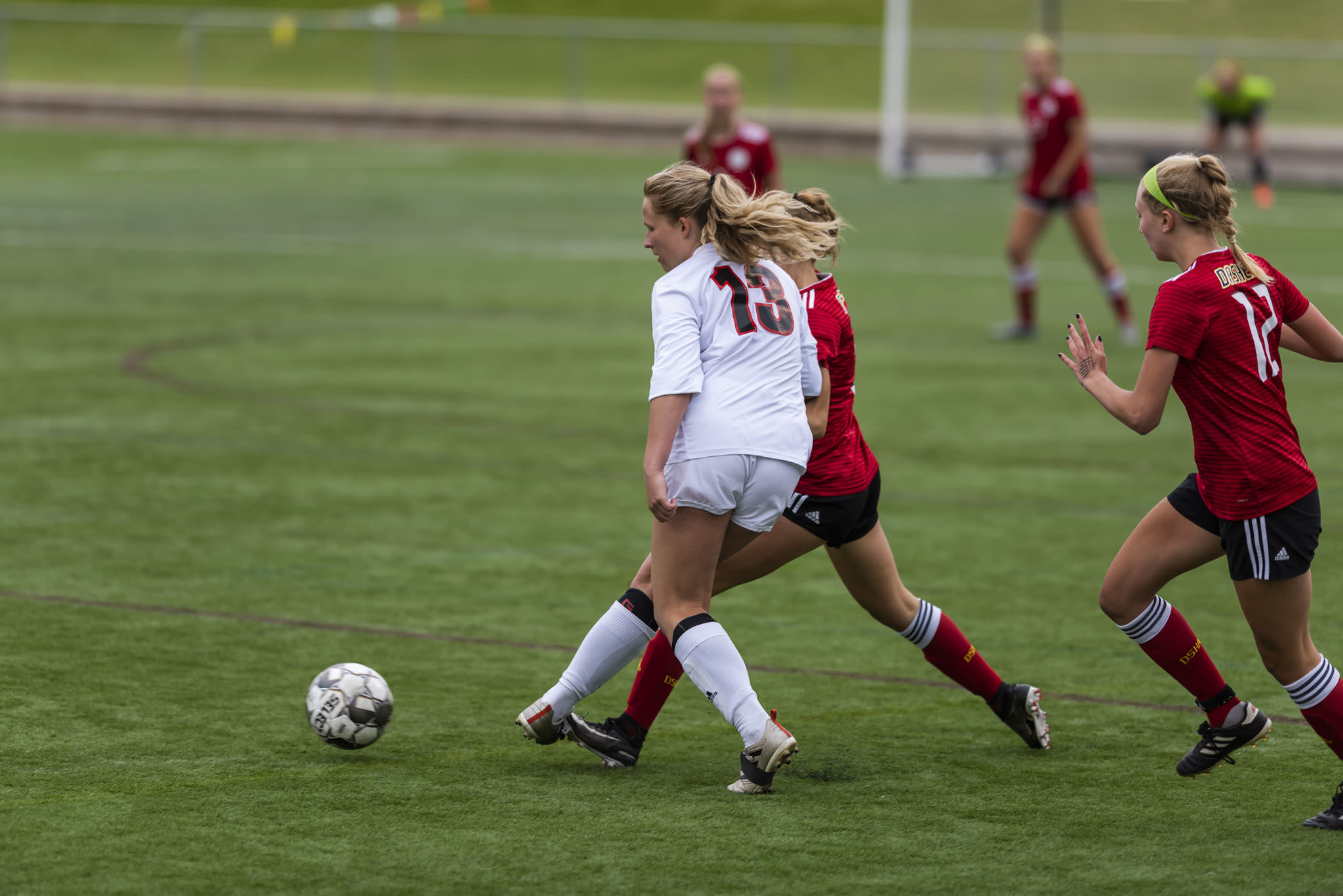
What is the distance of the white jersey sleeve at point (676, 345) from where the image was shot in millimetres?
5172

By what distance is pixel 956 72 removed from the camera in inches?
1336

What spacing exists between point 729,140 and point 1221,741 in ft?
29.5

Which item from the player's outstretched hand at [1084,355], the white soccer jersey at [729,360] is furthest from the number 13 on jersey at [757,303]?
the player's outstretched hand at [1084,355]

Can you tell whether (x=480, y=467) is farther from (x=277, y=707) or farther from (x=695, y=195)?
(x=695, y=195)

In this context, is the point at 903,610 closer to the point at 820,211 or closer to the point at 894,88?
the point at 820,211

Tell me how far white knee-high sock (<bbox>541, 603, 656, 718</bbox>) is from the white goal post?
2616 cm

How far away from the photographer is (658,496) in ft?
16.7

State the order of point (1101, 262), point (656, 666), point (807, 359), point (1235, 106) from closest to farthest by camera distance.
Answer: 1. point (807, 359)
2. point (656, 666)
3. point (1101, 262)
4. point (1235, 106)

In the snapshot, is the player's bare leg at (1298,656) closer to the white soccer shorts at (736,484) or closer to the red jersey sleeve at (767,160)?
the white soccer shorts at (736,484)

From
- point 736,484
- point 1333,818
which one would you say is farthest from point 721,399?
point 1333,818

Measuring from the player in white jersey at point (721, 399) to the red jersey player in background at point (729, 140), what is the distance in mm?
8118

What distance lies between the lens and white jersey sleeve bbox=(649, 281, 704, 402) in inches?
204

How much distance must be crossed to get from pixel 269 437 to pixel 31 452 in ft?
4.40

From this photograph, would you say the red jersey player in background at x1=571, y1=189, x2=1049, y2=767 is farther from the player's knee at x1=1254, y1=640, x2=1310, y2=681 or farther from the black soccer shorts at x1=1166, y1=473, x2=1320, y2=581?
the black soccer shorts at x1=1166, y1=473, x2=1320, y2=581
